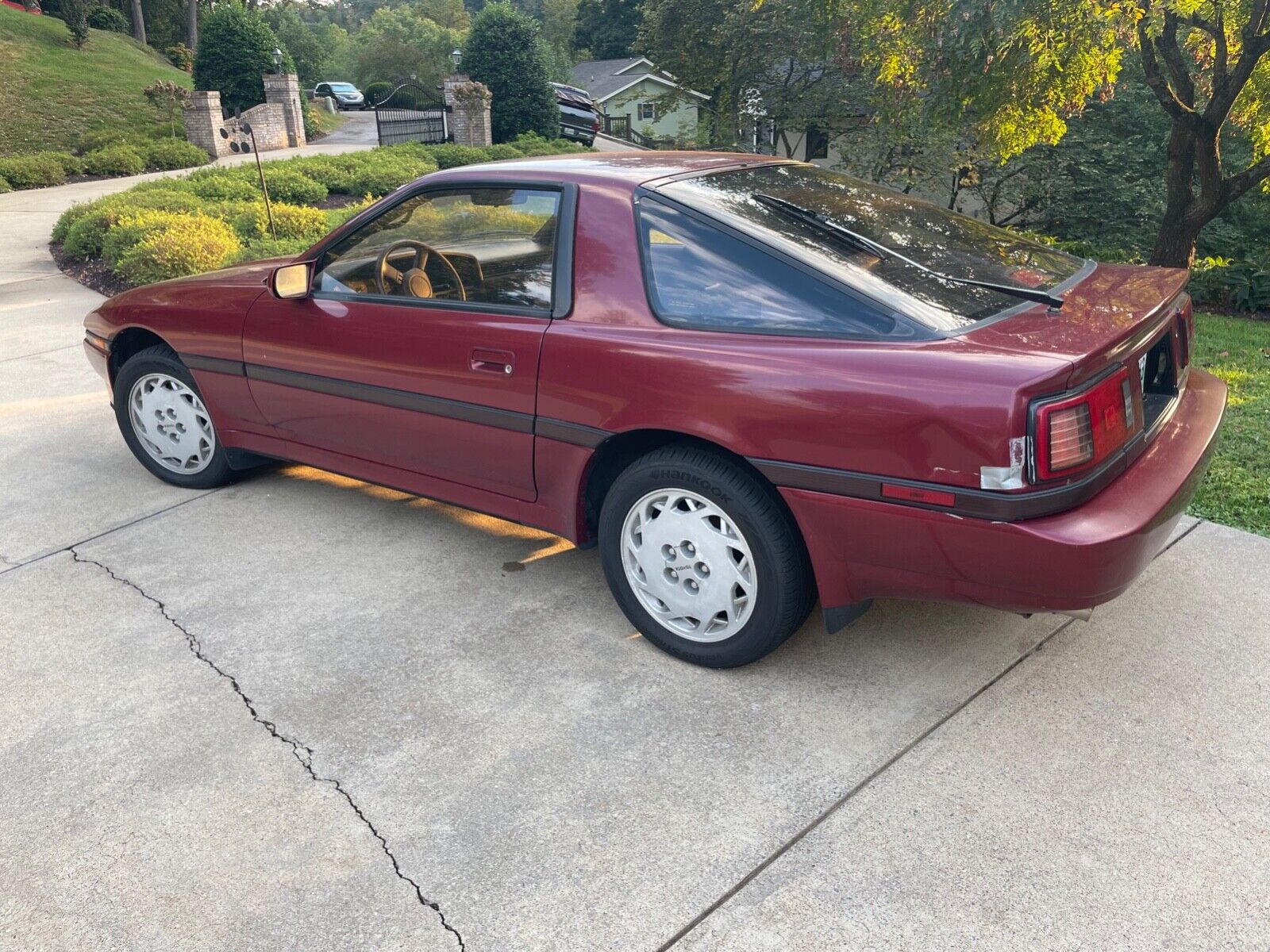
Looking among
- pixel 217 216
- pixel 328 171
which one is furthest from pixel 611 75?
pixel 217 216

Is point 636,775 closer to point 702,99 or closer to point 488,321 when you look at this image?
point 488,321

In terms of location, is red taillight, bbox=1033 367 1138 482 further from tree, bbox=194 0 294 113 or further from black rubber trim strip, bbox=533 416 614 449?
tree, bbox=194 0 294 113

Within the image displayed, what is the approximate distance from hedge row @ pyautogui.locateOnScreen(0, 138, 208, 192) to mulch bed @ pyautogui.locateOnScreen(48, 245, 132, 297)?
318 inches

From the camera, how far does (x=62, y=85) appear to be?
26797 mm

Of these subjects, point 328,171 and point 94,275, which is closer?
point 94,275

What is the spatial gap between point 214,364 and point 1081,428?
139 inches

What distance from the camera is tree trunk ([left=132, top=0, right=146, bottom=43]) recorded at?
38.0 metres

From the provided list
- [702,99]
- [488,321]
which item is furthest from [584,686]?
[702,99]

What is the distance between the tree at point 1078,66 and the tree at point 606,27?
51854 mm

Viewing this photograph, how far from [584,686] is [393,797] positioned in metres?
0.71

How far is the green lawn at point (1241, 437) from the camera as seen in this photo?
4.14m

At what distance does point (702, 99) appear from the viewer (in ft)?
77.0

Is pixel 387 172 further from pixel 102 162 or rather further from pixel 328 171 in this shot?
pixel 102 162

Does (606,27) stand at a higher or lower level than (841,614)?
higher
